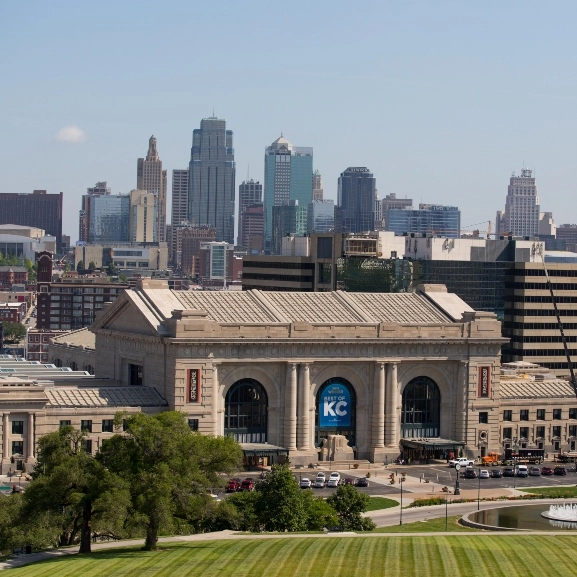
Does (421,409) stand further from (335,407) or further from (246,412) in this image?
(246,412)

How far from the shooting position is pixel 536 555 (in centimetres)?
11288

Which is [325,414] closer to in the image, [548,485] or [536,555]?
[548,485]

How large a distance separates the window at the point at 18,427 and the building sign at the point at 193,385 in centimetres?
1757

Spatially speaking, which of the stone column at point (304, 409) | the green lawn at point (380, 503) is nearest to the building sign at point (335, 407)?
the stone column at point (304, 409)

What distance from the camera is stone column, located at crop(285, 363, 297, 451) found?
175m

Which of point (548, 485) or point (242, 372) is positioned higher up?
point (242, 372)

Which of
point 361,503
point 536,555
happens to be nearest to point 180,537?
point 361,503

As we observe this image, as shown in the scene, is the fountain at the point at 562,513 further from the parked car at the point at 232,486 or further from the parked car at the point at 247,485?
the parked car at the point at 232,486

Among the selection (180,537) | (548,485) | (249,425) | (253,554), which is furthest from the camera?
(249,425)

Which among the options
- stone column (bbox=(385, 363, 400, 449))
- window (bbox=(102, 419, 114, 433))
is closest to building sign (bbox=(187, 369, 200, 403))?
window (bbox=(102, 419, 114, 433))

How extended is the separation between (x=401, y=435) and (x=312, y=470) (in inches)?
556

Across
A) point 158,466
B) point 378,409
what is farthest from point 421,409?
point 158,466

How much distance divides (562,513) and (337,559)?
35920 millimetres

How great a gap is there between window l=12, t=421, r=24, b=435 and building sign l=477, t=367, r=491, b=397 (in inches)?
2050
